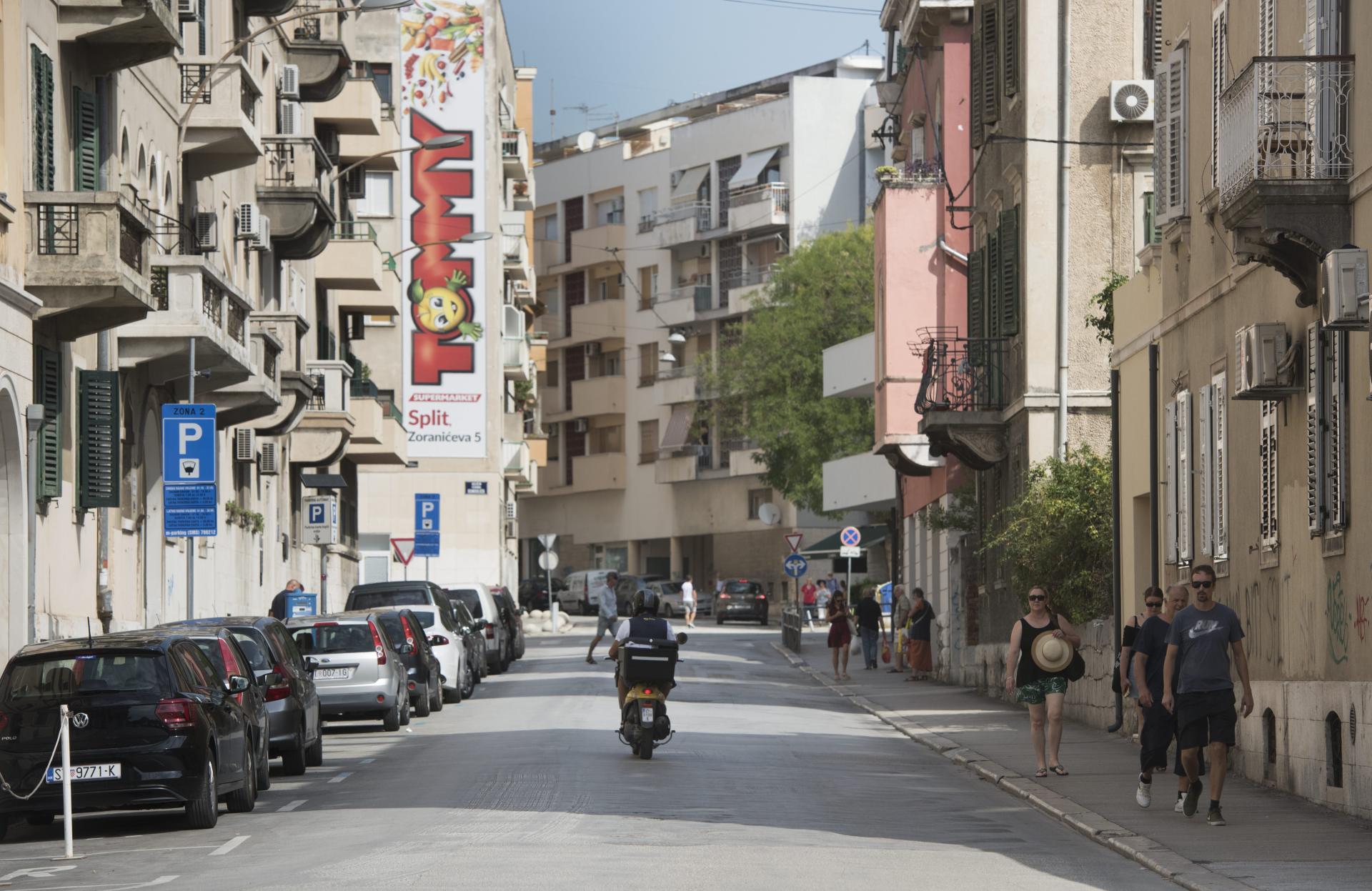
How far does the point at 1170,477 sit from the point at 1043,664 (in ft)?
15.9

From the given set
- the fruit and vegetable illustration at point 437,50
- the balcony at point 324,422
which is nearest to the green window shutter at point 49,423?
the balcony at point 324,422

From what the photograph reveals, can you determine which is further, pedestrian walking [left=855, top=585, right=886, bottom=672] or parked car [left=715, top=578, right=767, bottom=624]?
parked car [left=715, top=578, right=767, bottom=624]

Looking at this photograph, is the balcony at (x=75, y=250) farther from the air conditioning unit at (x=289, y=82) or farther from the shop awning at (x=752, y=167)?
the shop awning at (x=752, y=167)

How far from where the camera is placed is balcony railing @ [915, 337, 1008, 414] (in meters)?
36.5

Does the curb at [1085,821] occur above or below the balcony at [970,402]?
below

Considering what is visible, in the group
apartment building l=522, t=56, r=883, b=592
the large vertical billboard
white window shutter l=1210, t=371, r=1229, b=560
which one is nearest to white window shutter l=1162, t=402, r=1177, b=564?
white window shutter l=1210, t=371, r=1229, b=560

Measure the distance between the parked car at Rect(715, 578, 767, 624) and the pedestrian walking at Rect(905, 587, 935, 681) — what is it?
1460 inches

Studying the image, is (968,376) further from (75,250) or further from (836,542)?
(836,542)

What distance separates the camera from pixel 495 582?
73.8 meters

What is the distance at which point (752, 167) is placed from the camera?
96562 mm

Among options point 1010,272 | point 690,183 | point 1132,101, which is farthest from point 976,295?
point 690,183

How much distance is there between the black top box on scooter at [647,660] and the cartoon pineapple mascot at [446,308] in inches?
1936

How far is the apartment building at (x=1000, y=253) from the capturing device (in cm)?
3375

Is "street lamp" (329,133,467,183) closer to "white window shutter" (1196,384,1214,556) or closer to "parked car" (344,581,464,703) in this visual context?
"parked car" (344,581,464,703)
